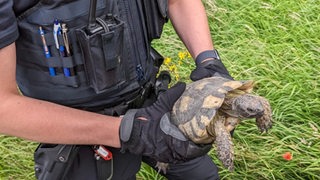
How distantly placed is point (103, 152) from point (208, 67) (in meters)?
0.56

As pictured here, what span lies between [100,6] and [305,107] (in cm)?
209

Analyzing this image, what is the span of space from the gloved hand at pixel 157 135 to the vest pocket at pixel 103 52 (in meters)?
0.16

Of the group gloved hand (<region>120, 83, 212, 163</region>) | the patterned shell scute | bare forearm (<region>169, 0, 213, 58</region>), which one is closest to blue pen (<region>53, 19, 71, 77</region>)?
gloved hand (<region>120, 83, 212, 163</region>)

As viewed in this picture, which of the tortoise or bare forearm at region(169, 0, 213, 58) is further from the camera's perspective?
bare forearm at region(169, 0, 213, 58)

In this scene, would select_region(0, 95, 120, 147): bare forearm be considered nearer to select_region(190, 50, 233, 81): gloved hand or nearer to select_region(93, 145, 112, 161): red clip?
select_region(93, 145, 112, 161): red clip

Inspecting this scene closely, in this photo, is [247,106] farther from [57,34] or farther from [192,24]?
[57,34]

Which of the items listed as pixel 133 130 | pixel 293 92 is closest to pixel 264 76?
pixel 293 92

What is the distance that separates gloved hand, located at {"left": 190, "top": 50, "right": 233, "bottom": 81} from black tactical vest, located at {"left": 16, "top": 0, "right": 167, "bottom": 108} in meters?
0.24

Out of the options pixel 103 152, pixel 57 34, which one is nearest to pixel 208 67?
pixel 103 152

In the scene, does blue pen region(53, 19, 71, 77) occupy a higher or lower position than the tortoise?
higher

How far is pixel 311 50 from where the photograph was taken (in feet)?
13.2

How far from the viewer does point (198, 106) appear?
177cm

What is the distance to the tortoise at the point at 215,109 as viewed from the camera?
1.74 metres

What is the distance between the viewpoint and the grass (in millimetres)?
3059
